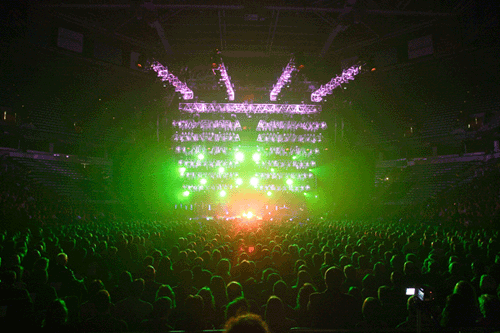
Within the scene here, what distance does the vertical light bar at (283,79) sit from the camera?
17.6 metres

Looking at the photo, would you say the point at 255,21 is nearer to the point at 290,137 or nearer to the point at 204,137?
the point at 290,137

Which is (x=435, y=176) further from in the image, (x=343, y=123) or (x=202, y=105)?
(x=202, y=105)

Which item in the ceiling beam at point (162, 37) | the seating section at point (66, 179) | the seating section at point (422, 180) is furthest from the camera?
the seating section at point (422, 180)

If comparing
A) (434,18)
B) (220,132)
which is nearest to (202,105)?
(220,132)

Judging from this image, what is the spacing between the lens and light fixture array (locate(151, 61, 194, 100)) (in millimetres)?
17141

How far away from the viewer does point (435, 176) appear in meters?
24.9

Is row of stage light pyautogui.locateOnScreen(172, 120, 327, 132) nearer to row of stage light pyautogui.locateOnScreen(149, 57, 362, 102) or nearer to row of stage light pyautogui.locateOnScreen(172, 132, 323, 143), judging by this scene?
row of stage light pyautogui.locateOnScreen(172, 132, 323, 143)

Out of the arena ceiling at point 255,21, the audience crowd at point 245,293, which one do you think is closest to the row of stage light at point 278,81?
the arena ceiling at point 255,21

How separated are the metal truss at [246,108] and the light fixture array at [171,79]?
2.86 ft

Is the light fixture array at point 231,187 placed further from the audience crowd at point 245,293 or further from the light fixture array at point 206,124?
the audience crowd at point 245,293

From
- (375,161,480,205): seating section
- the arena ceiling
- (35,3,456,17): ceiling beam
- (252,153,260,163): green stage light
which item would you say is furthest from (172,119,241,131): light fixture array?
(375,161,480,205): seating section

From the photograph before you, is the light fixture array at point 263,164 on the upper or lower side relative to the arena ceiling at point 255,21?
lower

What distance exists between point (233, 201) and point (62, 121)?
1680 cm

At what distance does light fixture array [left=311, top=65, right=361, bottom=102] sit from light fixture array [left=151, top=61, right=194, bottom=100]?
9034 mm
